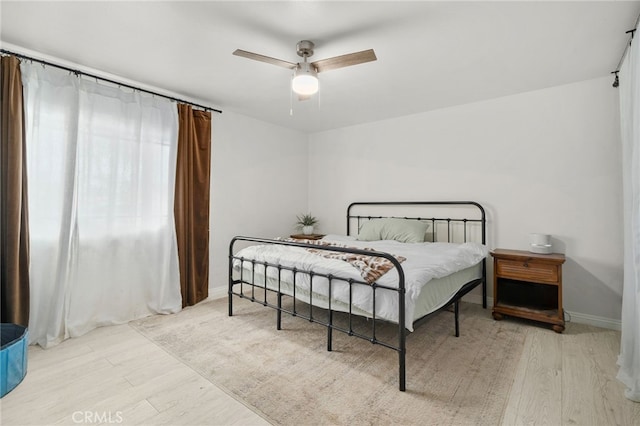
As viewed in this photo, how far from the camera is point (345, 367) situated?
2.28 metres

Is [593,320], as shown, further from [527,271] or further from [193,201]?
[193,201]

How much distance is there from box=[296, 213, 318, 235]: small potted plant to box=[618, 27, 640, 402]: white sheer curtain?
12.1 feet

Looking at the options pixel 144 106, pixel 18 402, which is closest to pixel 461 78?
pixel 144 106

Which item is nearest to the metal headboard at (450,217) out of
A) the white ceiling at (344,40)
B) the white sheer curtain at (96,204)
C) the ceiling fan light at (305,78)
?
the white ceiling at (344,40)

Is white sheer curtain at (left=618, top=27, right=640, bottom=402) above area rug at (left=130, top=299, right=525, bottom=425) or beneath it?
above

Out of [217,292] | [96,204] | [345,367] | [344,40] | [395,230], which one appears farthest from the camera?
[217,292]

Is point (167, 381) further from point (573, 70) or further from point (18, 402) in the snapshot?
point (573, 70)

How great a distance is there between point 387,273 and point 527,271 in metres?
1.81

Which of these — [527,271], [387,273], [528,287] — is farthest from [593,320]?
[387,273]

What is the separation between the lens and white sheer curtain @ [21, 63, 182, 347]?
2658mm

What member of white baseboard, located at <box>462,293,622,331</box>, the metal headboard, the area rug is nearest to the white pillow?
the metal headboard

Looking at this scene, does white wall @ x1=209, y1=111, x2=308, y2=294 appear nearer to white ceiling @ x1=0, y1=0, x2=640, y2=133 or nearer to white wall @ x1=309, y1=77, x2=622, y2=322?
white ceiling @ x1=0, y1=0, x2=640, y2=133

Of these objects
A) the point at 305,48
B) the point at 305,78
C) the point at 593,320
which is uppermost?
the point at 305,48

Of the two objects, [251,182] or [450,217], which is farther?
[251,182]
